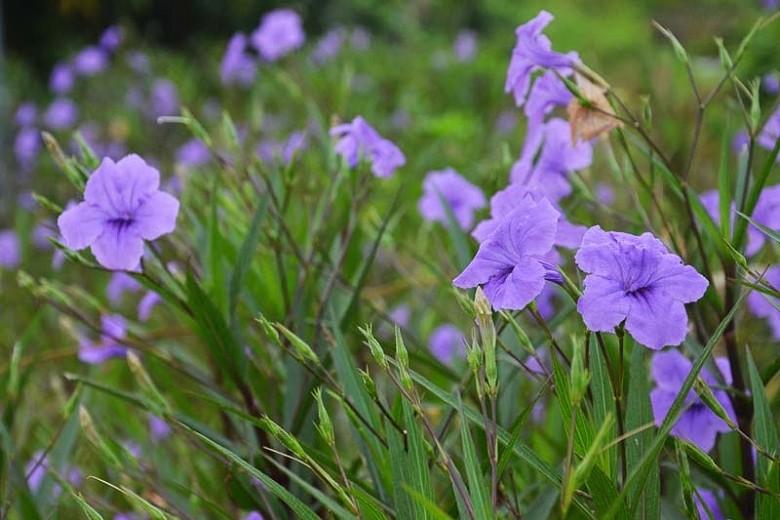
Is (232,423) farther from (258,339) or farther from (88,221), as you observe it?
(88,221)

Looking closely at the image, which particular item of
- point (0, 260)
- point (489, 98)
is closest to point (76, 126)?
point (0, 260)

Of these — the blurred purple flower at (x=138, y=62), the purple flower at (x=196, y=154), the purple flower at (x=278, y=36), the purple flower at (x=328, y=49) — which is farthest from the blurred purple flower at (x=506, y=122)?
the purple flower at (x=278, y=36)

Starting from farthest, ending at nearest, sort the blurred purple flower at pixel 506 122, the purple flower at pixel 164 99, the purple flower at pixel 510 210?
1. the purple flower at pixel 164 99
2. the blurred purple flower at pixel 506 122
3. the purple flower at pixel 510 210

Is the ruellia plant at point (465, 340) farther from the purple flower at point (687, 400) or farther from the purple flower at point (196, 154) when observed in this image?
the purple flower at point (196, 154)

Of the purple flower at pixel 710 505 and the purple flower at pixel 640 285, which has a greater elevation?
the purple flower at pixel 640 285

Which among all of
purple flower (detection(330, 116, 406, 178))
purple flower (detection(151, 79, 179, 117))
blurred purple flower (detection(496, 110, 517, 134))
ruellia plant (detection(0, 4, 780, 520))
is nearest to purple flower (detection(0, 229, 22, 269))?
purple flower (detection(151, 79, 179, 117))

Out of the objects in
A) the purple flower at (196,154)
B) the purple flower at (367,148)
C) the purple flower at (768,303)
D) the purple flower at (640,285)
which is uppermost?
the purple flower at (640,285)
